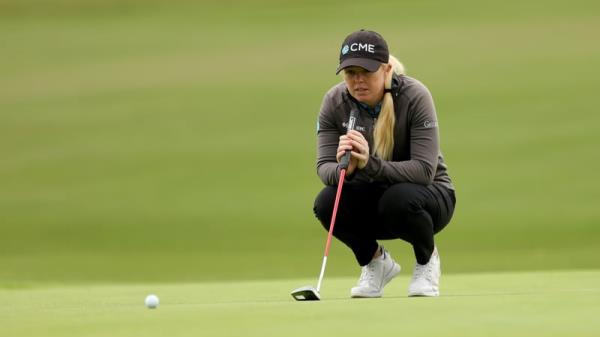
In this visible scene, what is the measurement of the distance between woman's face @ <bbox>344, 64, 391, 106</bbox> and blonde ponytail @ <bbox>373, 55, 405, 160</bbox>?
0.03 meters

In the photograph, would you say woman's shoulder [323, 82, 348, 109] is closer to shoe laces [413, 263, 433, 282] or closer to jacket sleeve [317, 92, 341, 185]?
jacket sleeve [317, 92, 341, 185]

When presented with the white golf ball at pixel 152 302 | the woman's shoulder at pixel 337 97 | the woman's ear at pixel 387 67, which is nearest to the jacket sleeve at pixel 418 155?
the woman's ear at pixel 387 67

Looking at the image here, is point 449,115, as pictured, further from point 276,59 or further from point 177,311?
point 177,311

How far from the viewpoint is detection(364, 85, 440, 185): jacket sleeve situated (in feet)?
12.4

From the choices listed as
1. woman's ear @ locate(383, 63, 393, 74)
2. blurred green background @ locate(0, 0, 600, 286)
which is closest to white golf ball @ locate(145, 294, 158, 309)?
woman's ear @ locate(383, 63, 393, 74)

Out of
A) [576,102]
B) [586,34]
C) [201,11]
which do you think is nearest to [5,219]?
[201,11]

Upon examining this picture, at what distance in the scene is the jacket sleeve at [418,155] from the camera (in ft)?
12.4

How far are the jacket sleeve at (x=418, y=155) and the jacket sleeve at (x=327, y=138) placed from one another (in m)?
0.18

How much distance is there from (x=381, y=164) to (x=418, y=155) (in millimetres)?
128

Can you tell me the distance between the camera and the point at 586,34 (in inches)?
378

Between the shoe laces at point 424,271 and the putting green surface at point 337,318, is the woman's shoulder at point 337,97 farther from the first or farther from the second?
the putting green surface at point 337,318

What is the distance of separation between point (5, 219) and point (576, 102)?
415 centimetres

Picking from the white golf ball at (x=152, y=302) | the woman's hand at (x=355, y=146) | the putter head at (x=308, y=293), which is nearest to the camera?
the white golf ball at (x=152, y=302)

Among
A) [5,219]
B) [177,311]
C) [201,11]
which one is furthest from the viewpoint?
[201,11]
